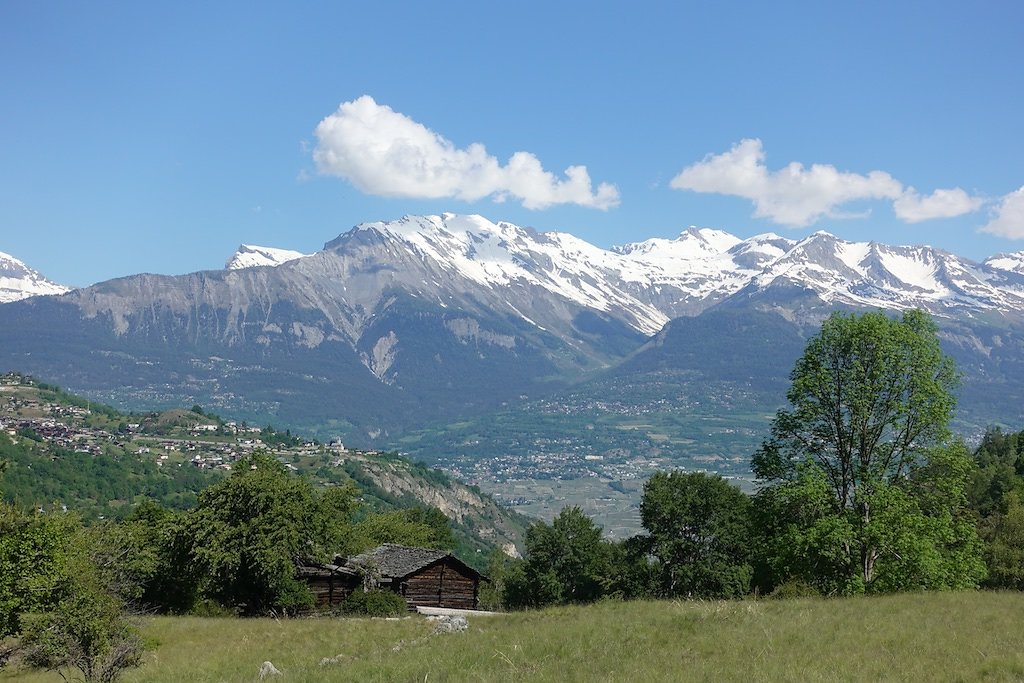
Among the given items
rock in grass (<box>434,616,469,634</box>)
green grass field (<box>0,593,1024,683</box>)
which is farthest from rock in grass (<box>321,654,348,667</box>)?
rock in grass (<box>434,616,469,634</box>)

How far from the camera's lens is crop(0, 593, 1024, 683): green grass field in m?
20.3

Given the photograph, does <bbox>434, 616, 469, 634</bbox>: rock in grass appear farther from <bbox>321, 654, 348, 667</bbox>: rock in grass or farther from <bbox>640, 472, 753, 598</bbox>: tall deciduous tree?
<bbox>640, 472, 753, 598</bbox>: tall deciduous tree

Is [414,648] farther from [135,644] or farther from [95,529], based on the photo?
[95,529]

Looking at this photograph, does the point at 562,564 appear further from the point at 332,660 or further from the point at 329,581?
the point at 332,660

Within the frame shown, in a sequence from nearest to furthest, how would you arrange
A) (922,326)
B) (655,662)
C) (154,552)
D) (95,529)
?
1. (655,662)
2. (922,326)
3. (95,529)
4. (154,552)

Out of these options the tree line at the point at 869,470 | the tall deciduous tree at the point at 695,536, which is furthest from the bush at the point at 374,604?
the tree line at the point at 869,470

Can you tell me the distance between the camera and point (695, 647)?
77.9ft

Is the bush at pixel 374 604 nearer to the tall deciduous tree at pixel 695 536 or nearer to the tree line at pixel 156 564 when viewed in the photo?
the tree line at pixel 156 564

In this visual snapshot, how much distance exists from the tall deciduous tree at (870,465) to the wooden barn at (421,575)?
36248 millimetres

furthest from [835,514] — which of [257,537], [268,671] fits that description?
[257,537]

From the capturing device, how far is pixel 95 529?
46281mm

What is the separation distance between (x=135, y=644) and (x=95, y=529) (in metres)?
14.9

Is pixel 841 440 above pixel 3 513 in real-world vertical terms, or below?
above

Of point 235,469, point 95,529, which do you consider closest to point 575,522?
point 235,469
